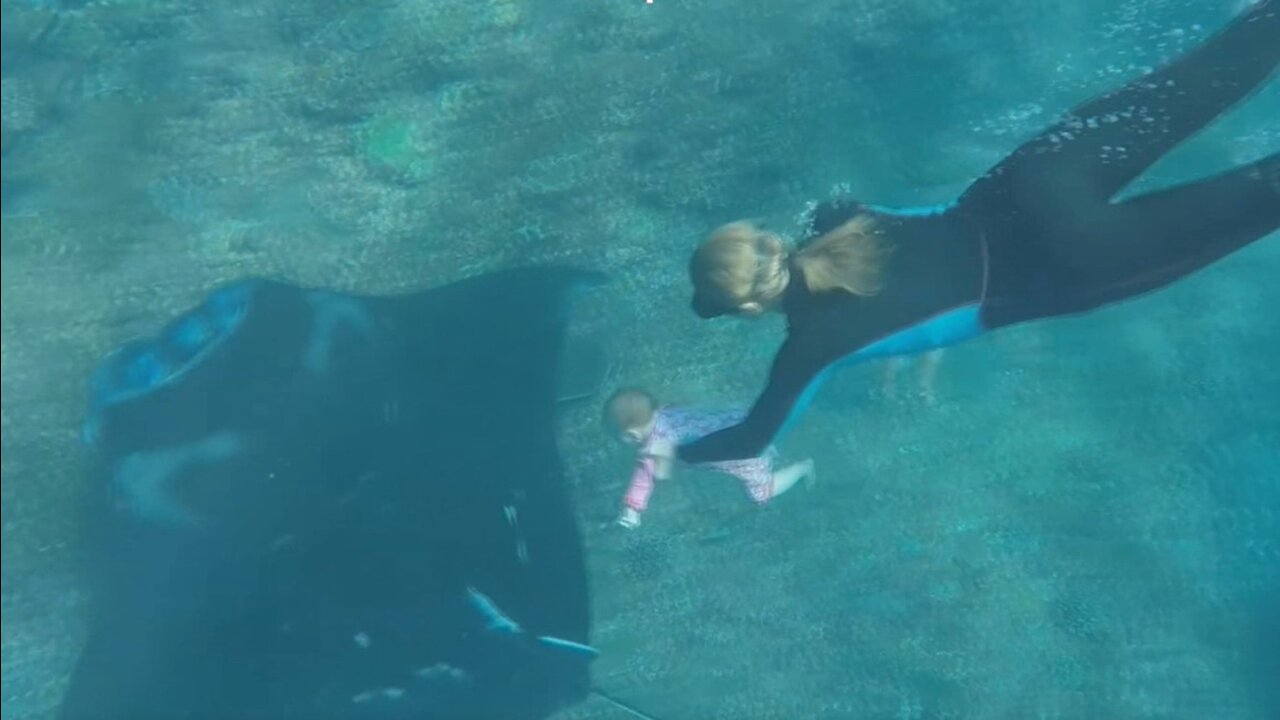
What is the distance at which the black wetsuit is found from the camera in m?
2.68

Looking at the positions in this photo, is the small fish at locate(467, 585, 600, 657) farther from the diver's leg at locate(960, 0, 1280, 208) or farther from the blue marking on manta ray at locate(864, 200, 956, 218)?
the diver's leg at locate(960, 0, 1280, 208)

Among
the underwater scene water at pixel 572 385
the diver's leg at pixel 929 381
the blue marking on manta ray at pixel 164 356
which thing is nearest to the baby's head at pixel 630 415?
the underwater scene water at pixel 572 385

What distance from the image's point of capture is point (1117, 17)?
4180 millimetres

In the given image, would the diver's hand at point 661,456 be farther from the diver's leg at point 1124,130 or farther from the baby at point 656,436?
the diver's leg at point 1124,130

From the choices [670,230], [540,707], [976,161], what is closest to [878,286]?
[670,230]

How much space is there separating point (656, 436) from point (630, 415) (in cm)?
15

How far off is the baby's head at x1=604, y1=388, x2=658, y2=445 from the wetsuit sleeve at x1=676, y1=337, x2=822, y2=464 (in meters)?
0.66

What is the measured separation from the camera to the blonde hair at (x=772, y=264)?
103 inches

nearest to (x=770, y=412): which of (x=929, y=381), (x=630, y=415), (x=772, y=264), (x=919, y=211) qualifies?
(x=772, y=264)

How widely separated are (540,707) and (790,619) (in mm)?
1155

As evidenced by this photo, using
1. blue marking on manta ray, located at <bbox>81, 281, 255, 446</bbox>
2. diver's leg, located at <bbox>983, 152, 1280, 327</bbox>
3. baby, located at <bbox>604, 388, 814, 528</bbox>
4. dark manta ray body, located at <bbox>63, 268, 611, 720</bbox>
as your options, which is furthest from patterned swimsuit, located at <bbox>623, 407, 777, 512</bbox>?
blue marking on manta ray, located at <bbox>81, 281, 255, 446</bbox>

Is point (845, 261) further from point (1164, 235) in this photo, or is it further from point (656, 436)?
point (656, 436)

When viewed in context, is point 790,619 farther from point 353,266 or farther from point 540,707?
point 353,266

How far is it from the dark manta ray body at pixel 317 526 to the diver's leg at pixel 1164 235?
212 centimetres
